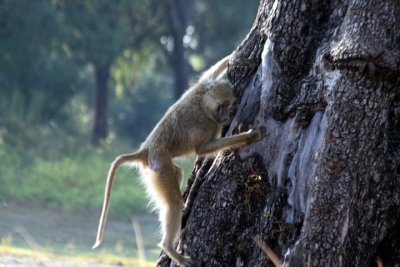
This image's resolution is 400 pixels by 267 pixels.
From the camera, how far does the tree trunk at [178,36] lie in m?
34.9

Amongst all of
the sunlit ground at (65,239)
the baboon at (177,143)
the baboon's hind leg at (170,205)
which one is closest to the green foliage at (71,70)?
the sunlit ground at (65,239)

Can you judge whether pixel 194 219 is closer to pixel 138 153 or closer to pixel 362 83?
pixel 138 153

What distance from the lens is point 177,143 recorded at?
7359mm

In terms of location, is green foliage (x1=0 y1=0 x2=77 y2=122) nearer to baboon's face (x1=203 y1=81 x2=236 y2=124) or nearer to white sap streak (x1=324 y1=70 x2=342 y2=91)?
baboon's face (x1=203 y1=81 x2=236 y2=124)

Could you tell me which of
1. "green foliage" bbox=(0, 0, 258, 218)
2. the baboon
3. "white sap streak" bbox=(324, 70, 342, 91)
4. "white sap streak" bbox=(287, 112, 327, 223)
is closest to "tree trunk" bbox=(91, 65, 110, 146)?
"green foliage" bbox=(0, 0, 258, 218)

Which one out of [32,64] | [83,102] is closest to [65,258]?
[32,64]

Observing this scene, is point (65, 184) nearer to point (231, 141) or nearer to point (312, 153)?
point (231, 141)

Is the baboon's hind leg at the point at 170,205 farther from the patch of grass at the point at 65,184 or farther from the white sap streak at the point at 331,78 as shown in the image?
the patch of grass at the point at 65,184

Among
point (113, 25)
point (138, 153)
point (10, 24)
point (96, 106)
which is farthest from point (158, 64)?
point (138, 153)

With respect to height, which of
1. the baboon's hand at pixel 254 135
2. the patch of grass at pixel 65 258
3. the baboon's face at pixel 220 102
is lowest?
the baboon's hand at pixel 254 135

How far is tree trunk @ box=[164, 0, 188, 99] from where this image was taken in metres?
34.9

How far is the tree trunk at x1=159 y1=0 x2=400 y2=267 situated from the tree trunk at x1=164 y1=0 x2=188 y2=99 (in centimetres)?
2799

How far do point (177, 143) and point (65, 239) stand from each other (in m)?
10.7

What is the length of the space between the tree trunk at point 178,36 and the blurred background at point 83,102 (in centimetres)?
4
